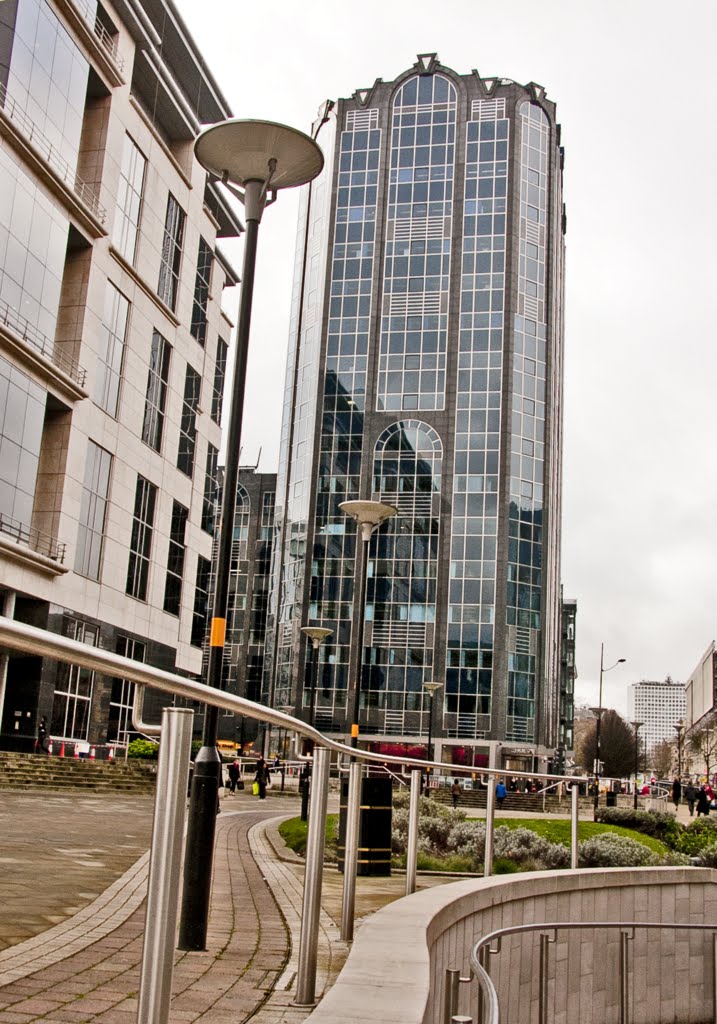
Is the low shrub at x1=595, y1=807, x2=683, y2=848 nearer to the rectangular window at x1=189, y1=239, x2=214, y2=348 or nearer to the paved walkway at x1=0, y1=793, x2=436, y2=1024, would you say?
the paved walkway at x1=0, y1=793, x2=436, y2=1024

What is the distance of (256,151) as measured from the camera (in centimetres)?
926

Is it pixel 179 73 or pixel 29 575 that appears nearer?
pixel 29 575

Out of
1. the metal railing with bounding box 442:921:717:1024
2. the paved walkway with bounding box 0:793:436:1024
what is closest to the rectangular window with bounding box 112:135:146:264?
the metal railing with bounding box 442:921:717:1024

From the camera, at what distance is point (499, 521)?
70.5 metres

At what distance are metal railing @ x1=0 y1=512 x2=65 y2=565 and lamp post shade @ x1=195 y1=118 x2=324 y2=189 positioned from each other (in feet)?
88.3

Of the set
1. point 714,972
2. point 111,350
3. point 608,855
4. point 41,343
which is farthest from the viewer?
point 111,350

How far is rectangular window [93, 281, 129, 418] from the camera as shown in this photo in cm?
4134

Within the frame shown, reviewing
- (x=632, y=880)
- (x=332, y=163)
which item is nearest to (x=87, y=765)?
(x=632, y=880)

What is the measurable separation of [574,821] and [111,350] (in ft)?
112

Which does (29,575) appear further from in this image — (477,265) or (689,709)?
(689,709)

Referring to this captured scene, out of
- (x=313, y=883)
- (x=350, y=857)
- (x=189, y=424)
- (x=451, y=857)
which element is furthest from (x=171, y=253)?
(x=313, y=883)

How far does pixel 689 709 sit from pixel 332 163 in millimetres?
125991

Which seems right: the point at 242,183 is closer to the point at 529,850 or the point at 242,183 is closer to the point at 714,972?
the point at 529,850

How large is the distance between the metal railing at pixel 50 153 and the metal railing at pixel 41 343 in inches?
217
